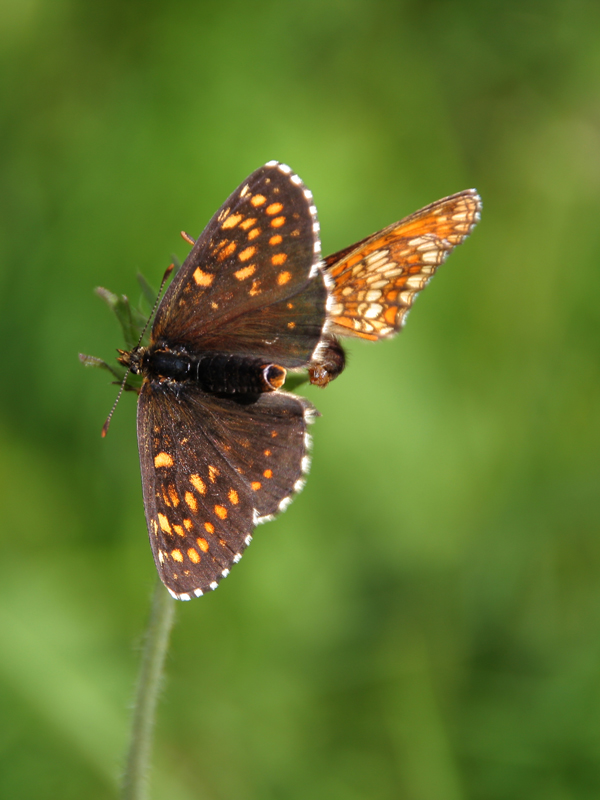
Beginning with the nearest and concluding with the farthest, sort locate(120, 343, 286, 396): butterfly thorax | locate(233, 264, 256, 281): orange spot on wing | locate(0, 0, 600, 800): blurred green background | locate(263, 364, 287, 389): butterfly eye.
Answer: locate(263, 364, 287, 389): butterfly eye
locate(120, 343, 286, 396): butterfly thorax
locate(233, 264, 256, 281): orange spot on wing
locate(0, 0, 600, 800): blurred green background

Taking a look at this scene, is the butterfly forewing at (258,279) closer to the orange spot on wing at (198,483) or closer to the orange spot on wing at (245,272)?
the orange spot on wing at (245,272)

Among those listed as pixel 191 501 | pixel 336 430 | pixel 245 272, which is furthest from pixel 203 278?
pixel 336 430

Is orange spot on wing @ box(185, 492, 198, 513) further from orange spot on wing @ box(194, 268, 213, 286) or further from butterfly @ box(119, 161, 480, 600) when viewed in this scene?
orange spot on wing @ box(194, 268, 213, 286)

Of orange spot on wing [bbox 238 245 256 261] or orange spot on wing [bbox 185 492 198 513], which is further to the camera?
orange spot on wing [bbox 238 245 256 261]

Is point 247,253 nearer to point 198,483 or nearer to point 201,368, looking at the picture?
point 201,368

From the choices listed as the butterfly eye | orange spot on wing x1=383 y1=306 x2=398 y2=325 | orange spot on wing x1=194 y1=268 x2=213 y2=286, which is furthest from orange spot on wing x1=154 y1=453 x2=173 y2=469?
orange spot on wing x1=383 y1=306 x2=398 y2=325

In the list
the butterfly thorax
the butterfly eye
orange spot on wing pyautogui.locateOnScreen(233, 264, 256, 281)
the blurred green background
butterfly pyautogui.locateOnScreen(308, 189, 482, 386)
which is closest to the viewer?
the butterfly eye

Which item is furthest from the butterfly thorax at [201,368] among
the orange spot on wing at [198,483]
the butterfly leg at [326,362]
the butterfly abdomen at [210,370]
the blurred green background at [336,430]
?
the blurred green background at [336,430]
